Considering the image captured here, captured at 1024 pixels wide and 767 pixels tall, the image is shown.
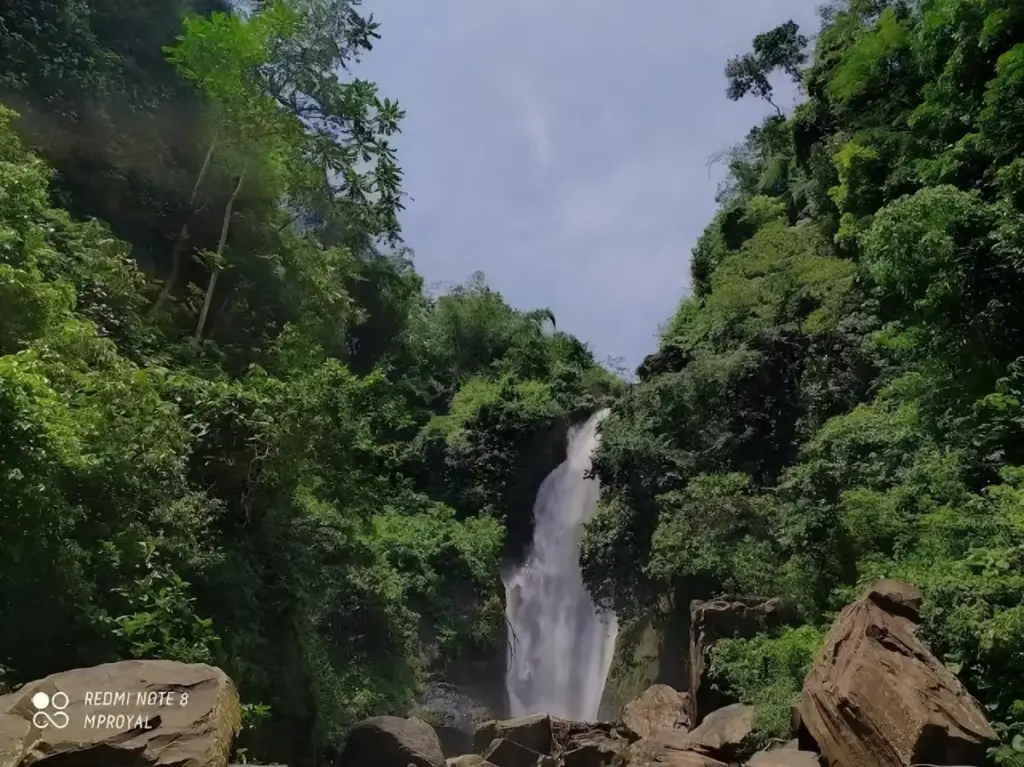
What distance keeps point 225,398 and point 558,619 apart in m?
13.4

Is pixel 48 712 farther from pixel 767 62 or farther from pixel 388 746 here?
pixel 767 62

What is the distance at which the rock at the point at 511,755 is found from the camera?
495 inches

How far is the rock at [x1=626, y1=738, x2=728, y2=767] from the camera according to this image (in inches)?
327

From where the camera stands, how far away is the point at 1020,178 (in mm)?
9719

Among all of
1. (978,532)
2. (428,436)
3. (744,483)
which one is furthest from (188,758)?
(428,436)

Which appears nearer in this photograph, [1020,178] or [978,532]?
[978,532]

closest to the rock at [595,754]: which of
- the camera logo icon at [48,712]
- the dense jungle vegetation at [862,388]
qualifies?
the dense jungle vegetation at [862,388]

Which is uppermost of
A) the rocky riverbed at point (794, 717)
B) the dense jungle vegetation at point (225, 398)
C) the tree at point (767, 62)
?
the tree at point (767, 62)

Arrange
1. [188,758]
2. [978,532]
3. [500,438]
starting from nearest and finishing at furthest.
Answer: [188,758]
[978,532]
[500,438]

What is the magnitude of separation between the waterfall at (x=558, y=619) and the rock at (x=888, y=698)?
12.0 meters

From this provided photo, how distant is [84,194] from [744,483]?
13173mm

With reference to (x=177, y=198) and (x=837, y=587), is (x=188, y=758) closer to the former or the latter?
(x=837, y=587)

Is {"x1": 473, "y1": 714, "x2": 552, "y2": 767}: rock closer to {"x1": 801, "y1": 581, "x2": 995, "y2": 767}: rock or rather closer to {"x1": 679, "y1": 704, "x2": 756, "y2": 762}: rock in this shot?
{"x1": 679, "y1": 704, "x2": 756, "y2": 762}: rock

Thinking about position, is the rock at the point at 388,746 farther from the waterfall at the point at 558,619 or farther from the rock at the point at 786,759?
the waterfall at the point at 558,619
